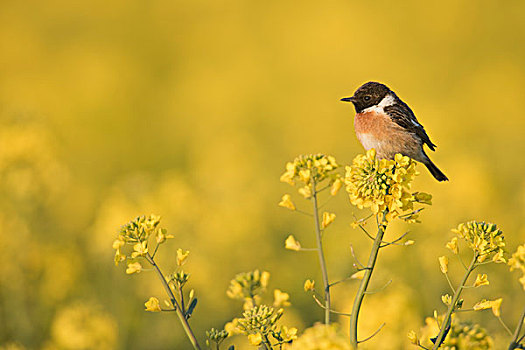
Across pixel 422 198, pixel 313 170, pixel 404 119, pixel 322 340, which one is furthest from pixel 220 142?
pixel 322 340

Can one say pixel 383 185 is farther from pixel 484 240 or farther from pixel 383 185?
pixel 484 240

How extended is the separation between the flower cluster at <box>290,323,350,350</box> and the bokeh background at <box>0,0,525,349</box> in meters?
1.50

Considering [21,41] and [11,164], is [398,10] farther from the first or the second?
[11,164]

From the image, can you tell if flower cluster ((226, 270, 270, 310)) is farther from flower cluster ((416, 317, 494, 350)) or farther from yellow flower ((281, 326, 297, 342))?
flower cluster ((416, 317, 494, 350))

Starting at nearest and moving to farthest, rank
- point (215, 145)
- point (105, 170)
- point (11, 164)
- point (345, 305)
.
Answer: point (345, 305) → point (11, 164) → point (215, 145) → point (105, 170)

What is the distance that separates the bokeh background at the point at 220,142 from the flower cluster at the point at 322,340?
1.50 meters

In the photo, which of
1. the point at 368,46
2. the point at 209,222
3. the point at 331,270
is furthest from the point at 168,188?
the point at 368,46

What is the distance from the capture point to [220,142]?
973 centimetres

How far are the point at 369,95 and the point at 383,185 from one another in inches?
52.0

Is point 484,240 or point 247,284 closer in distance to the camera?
point 484,240

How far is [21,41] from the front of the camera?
659 inches

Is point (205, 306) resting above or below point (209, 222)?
below

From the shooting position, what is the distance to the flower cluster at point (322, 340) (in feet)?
4.45

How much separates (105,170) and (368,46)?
9599mm
